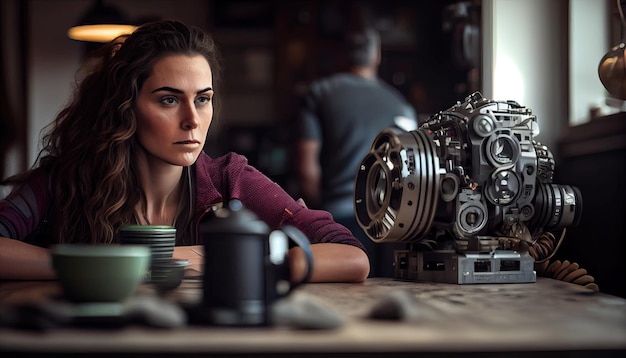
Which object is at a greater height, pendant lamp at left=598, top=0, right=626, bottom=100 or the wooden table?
pendant lamp at left=598, top=0, right=626, bottom=100

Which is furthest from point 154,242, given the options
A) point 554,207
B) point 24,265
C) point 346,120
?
point 346,120

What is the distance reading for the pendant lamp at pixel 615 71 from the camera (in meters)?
1.82

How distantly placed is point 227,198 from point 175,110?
0.99 ft

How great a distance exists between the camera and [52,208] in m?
2.00

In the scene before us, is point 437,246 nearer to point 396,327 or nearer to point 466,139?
point 466,139

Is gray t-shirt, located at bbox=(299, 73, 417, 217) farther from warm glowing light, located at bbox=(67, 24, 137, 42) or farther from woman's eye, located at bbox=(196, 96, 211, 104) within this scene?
woman's eye, located at bbox=(196, 96, 211, 104)

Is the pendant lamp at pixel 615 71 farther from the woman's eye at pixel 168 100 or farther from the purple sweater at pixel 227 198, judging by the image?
the woman's eye at pixel 168 100

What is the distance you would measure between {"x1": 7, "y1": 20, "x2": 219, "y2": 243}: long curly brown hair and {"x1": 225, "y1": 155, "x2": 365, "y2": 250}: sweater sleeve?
0.88 feet

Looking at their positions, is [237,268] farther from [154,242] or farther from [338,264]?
[338,264]

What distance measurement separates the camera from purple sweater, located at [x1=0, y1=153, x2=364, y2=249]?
184cm

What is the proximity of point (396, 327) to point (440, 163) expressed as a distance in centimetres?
74

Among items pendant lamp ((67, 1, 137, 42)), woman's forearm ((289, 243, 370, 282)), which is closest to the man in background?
pendant lamp ((67, 1, 137, 42))

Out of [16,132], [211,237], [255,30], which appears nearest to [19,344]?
[211,237]

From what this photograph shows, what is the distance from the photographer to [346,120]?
3809mm
